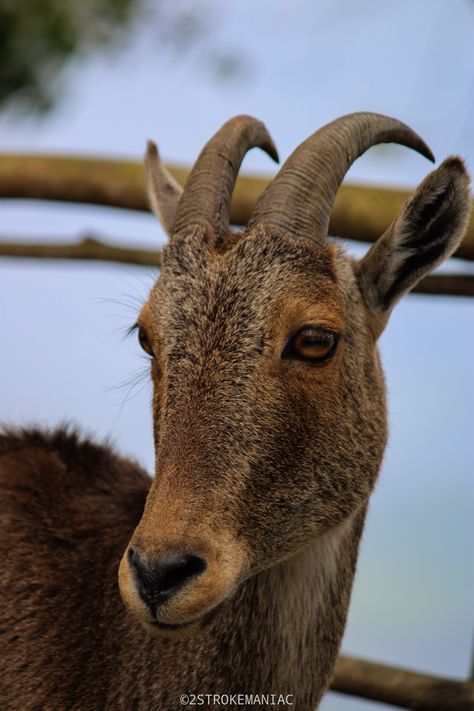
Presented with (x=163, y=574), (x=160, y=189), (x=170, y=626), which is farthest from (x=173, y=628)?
(x=160, y=189)

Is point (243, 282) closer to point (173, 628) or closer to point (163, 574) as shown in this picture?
point (163, 574)

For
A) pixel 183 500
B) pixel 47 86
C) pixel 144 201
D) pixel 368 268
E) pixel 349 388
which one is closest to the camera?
pixel 183 500

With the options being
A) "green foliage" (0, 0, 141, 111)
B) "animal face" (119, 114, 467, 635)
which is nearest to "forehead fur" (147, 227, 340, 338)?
"animal face" (119, 114, 467, 635)

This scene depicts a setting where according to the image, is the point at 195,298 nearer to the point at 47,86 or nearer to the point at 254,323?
the point at 254,323

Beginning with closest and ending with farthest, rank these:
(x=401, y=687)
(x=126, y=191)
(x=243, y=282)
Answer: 1. (x=243, y=282)
2. (x=401, y=687)
3. (x=126, y=191)

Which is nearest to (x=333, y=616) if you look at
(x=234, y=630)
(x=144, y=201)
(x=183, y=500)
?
(x=234, y=630)

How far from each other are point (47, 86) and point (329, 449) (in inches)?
319

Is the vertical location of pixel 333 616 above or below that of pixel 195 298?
below

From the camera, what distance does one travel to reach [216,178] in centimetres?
411

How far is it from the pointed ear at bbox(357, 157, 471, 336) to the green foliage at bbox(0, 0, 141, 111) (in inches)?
252

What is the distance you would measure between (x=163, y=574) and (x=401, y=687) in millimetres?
3076

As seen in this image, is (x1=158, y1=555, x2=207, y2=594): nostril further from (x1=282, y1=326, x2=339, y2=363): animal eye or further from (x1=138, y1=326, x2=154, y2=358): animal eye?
(x1=138, y1=326, x2=154, y2=358): animal eye

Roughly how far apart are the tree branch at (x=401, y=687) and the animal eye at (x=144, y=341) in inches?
104

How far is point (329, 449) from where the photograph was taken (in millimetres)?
3717
